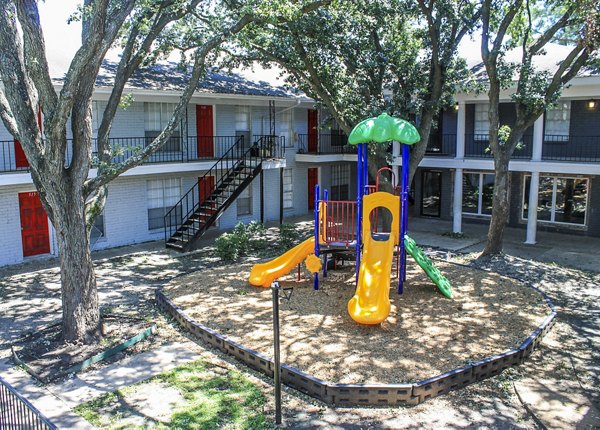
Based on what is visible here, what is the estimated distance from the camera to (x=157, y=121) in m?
19.8

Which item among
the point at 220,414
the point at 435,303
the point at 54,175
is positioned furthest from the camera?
the point at 435,303

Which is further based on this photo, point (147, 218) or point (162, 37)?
point (147, 218)

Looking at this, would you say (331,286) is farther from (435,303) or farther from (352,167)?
(352,167)

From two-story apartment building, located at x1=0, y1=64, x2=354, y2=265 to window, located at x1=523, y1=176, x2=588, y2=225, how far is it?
8.46 m

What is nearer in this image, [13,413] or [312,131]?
[13,413]

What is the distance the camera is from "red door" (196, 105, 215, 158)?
21.1 metres

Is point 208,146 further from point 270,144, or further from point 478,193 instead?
point 478,193

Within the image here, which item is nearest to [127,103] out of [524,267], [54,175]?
[54,175]

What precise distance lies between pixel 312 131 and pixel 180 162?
338 inches

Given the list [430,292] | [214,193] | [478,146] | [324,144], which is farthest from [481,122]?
[430,292]

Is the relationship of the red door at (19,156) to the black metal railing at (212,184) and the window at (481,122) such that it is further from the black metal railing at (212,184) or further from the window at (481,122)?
the window at (481,122)

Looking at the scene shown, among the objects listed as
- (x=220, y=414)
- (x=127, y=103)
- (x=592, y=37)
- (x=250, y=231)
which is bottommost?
(x=220, y=414)

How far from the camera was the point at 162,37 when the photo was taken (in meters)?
17.0

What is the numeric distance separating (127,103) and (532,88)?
10.8 meters
